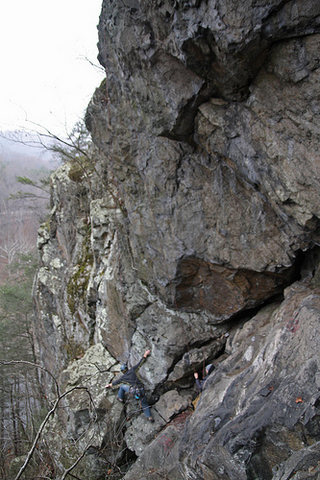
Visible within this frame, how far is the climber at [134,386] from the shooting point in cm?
720

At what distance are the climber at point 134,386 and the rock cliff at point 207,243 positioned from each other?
21cm

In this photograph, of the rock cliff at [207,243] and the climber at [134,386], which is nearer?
the rock cliff at [207,243]

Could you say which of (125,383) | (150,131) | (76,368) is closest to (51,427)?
(76,368)

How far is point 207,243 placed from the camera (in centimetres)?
612

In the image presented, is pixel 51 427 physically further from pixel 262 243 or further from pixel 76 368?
pixel 262 243

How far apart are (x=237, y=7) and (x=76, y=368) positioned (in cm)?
927

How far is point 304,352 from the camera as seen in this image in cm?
419

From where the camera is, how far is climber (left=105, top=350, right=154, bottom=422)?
7.20 metres

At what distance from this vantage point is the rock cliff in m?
3.82

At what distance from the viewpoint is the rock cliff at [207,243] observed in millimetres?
3818

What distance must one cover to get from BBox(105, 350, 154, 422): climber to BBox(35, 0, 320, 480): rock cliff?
8.3 inches

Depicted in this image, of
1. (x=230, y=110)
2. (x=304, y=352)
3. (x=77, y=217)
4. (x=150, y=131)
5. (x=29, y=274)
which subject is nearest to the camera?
(x=304, y=352)

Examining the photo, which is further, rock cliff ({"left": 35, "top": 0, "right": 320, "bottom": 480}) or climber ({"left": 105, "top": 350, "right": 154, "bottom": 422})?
climber ({"left": 105, "top": 350, "right": 154, "bottom": 422})

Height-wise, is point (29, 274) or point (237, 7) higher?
point (29, 274)
